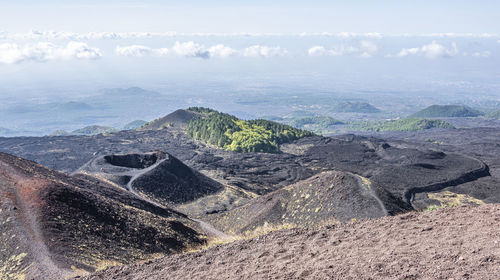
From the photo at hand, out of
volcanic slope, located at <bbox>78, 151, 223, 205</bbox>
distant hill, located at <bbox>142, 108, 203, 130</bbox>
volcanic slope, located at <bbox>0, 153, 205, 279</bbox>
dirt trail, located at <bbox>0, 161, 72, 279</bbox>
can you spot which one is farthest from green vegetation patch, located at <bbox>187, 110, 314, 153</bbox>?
dirt trail, located at <bbox>0, 161, 72, 279</bbox>

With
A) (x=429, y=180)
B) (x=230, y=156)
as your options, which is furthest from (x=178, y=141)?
(x=429, y=180)

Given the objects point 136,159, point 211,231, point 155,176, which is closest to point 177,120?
point 136,159

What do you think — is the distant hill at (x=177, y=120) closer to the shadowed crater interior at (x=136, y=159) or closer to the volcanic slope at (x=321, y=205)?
the shadowed crater interior at (x=136, y=159)

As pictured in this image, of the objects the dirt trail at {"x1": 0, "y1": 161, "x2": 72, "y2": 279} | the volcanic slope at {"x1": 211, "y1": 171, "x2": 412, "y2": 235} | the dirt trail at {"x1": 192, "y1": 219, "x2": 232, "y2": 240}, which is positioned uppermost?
the dirt trail at {"x1": 0, "y1": 161, "x2": 72, "y2": 279}

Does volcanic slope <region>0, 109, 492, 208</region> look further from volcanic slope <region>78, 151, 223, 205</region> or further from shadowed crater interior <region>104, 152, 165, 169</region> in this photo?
shadowed crater interior <region>104, 152, 165, 169</region>

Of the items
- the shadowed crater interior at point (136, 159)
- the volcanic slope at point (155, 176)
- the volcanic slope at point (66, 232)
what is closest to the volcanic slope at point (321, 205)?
the volcanic slope at point (66, 232)

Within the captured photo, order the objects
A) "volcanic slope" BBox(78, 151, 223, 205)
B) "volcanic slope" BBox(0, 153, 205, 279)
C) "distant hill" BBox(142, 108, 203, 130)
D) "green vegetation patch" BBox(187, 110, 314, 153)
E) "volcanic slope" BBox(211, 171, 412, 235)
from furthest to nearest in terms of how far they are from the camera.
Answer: "distant hill" BBox(142, 108, 203, 130)
"green vegetation patch" BBox(187, 110, 314, 153)
"volcanic slope" BBox(78, 151, 223, 205)
"volcanic slope" BBox(211, 171, 412, 235)
"volcanic slope" BBox(0, 153, 205, 279)

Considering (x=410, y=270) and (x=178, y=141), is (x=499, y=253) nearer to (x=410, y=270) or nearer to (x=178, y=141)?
(x=410, y=270)
